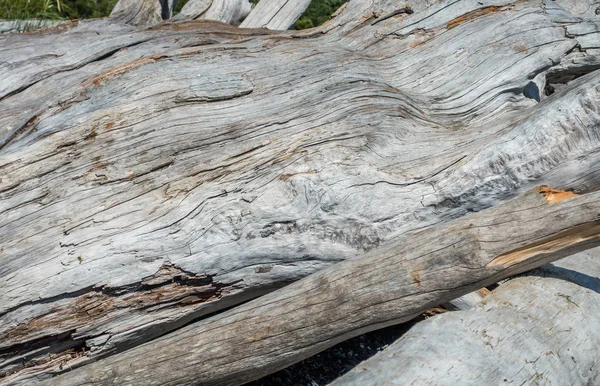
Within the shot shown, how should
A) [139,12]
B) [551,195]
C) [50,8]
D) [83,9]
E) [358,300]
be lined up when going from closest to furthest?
[358,300], [551,195], [139,12], [50,8], [83,9]

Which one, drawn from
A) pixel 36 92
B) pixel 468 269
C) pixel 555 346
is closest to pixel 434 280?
pixel 468 269

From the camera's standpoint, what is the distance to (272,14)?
20.2ft

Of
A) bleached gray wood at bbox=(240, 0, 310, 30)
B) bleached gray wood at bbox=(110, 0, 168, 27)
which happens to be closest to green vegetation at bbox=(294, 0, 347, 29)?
bleached gray wood at bbox=(240, 0, 310, 30)

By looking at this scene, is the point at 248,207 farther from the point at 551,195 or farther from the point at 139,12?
the point at 139,12

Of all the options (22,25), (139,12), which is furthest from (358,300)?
(22,25)

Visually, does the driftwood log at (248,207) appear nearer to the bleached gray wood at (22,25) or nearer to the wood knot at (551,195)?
the wood knot at (551,195)

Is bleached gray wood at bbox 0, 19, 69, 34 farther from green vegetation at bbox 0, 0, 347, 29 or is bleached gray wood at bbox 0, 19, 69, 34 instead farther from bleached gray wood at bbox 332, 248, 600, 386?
bleached gray wood at bbox 332, 248, 600, 386

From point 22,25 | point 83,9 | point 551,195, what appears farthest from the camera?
point 83,9

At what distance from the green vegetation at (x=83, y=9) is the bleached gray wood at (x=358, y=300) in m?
5.60

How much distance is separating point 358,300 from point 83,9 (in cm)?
719

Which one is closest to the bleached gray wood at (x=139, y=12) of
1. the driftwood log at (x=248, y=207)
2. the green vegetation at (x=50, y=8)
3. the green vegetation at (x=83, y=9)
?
the driftwood log at (x=248, y=207)

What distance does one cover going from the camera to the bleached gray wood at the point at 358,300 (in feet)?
10.4

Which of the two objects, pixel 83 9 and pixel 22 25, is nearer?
pixel 22 25

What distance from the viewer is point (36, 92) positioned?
185 inches
